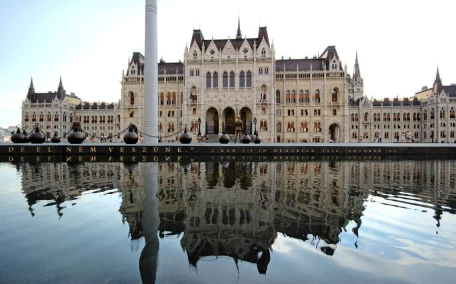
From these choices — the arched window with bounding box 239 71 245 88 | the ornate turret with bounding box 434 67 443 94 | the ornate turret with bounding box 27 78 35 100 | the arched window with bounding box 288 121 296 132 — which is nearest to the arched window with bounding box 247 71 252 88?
the arched window with bounding box 239 71 245 88

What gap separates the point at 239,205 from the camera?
6.87m

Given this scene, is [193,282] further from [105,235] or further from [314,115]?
[314,115]

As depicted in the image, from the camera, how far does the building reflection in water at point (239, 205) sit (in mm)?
4445

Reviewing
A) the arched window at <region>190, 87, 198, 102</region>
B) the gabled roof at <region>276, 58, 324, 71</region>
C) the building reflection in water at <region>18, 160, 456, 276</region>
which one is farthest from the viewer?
the gabled roof at <region>276, 58, 324, 71</region>

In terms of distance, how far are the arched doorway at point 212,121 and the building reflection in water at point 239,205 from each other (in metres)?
58.6

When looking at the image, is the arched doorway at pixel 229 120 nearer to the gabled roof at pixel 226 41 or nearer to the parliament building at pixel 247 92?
the parliament building at pixel 247 92

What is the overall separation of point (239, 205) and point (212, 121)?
6487 centimetres

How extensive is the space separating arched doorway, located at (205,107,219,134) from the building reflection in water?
58.6 meters

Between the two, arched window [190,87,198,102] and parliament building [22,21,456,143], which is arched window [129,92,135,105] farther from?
arched window [190,87,198,102]

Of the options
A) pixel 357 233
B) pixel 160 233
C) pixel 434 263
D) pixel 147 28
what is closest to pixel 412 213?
pixel 357 233

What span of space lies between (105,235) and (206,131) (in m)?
64.8

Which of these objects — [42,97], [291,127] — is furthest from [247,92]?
[42,97]

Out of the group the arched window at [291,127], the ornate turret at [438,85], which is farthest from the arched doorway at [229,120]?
the ornate turret at [438,85]

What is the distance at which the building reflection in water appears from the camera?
14.6ft
